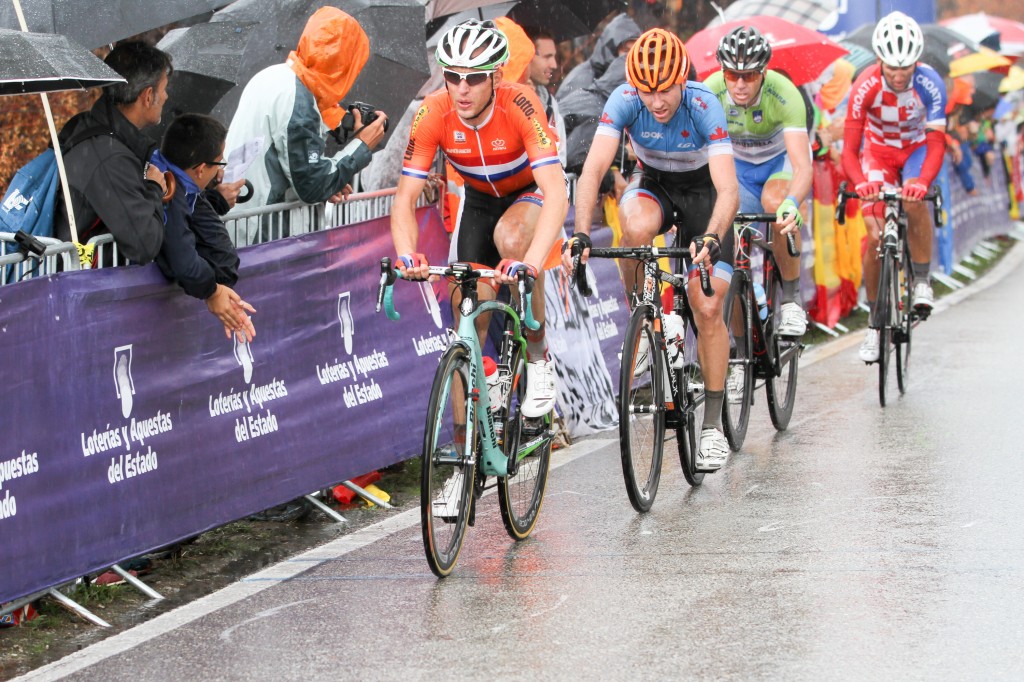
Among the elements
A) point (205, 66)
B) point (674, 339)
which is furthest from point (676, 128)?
point (205, 66)

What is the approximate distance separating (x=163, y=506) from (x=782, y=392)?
458cm

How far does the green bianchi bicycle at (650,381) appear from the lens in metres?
7.45

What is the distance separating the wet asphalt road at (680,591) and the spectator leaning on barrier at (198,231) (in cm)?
118

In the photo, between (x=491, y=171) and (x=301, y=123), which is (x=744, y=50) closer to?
(x=491, y=171)

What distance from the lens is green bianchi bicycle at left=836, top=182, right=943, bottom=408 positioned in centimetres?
1084

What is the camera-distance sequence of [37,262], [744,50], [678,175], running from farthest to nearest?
[744,50], [678,175], [37,262]

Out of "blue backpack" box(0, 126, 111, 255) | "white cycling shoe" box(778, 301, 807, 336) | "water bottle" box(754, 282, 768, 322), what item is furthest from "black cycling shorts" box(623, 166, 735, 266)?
"blue backpack" box(0, 126, 111, 255)

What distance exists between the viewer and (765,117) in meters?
10.0

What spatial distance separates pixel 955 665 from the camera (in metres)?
5.38

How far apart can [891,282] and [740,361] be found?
6.38ft

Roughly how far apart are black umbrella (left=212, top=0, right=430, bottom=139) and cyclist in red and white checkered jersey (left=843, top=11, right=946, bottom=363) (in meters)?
3.16

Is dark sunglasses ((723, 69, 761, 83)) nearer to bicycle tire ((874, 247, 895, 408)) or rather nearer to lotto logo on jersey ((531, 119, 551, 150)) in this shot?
bicycle tire ((874, 247, 895, 408))

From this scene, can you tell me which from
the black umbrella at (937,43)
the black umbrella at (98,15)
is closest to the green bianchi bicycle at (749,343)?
the black umbrella at (98,15)

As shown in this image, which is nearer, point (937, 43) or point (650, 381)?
point (650, 381)
